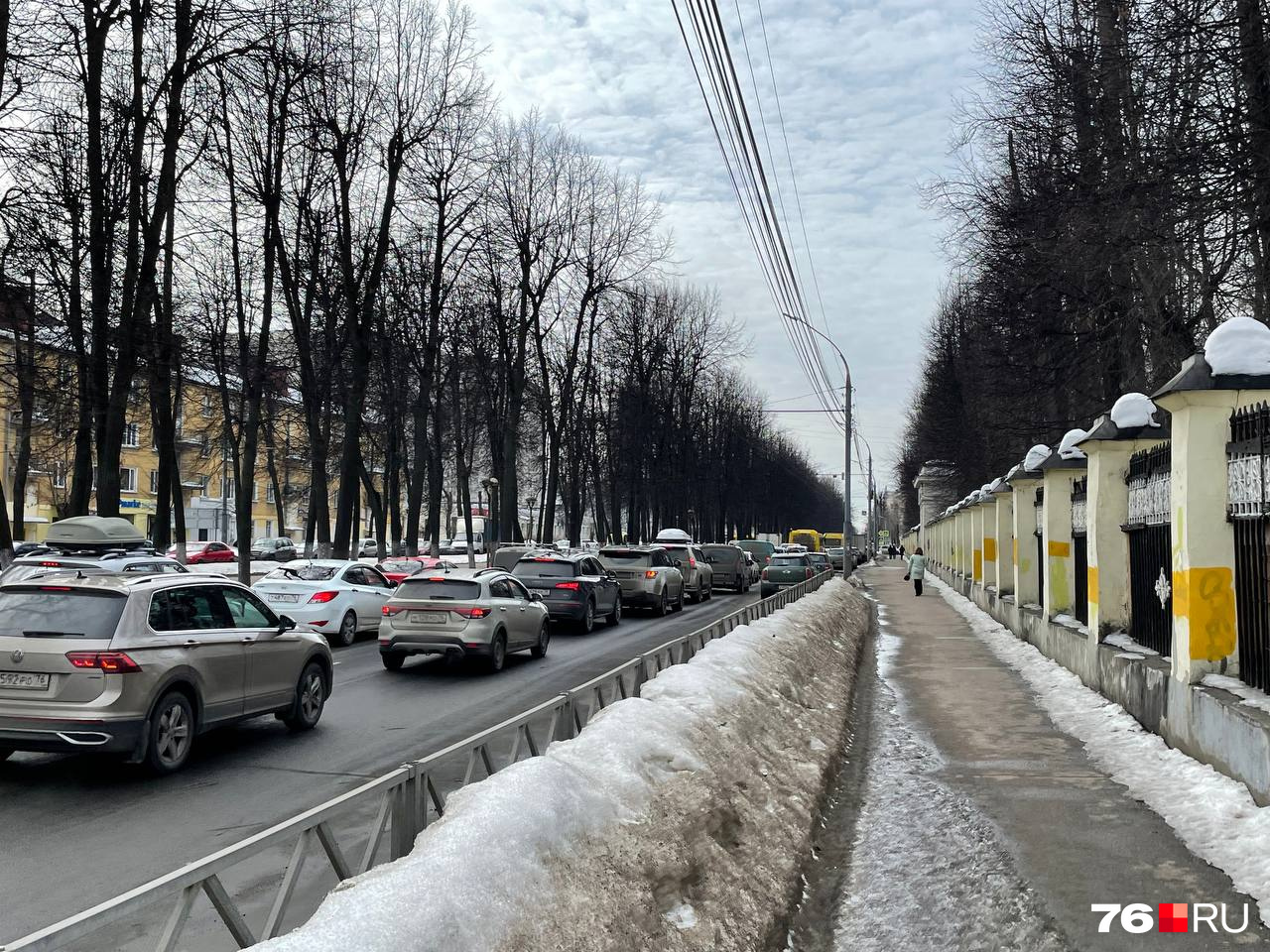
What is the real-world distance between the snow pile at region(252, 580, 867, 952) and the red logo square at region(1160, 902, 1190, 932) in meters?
1.87

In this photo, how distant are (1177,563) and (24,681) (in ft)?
29.2

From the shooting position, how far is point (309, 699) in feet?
34.3

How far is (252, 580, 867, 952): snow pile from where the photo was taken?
3420 millimetres

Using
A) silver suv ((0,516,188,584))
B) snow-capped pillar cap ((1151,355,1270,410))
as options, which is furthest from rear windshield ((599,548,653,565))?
snow-capped pillar cap ((1151,355,1270,410))

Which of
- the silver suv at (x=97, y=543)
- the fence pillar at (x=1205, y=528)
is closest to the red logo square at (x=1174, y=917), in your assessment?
the fence pillar at (x=1205, y=528)

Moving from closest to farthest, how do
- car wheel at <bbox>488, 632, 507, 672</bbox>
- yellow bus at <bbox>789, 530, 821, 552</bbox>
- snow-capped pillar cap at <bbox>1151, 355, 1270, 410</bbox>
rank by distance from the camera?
snow-capped pillar cap at <bbox>1151, 355, 1270, 410</bbox>, car wheel at <bbox>488, 632, 507, 672</bbox>, yellow bus at <bbox>789, 530, 821, 552</bbox>

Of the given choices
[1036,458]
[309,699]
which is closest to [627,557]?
[1036,458]

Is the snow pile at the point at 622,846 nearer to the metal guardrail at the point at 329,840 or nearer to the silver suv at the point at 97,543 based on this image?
the metal guardrail at the point at 329,840

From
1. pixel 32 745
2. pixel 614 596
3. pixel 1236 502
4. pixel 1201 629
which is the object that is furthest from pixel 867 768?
pixel 614 596

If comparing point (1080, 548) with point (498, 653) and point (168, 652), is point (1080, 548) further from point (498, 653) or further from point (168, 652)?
point (168, 652)

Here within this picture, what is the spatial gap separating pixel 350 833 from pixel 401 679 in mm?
10711

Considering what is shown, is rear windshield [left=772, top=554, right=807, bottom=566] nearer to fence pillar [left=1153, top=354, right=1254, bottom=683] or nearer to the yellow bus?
fence pillar [left=1153, top=354, right=1254, bottom=683]

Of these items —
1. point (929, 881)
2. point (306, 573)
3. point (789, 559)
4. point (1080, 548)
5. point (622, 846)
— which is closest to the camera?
point (622, 846)

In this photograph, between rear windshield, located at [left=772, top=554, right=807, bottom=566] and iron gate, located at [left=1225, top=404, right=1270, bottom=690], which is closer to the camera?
iron gate, located at [left=1225, top=404, right=1270, bottom=690]
